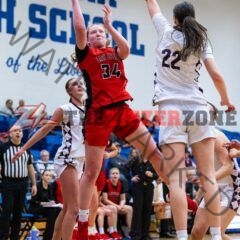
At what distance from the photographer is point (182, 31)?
13.9 ft

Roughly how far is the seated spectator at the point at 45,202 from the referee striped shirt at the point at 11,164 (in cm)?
58

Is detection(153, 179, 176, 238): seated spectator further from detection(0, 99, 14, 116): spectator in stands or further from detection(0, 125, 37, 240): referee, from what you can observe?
detection(0, 99, 14, 116): spectator in stands

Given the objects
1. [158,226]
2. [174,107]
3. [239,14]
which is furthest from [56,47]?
[174,107]

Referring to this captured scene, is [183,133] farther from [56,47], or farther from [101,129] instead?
[56,47]

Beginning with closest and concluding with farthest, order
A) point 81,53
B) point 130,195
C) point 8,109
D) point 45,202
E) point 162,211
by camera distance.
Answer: point 81,53
point 45,202
point 162,211
point 130,195
point 8,109

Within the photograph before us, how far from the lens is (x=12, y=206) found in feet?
28.4

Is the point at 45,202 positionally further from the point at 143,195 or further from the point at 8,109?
the point at 8,109

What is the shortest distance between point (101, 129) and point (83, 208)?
71 centimetres

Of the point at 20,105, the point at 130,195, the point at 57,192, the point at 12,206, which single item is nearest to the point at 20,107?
the point at 20,105

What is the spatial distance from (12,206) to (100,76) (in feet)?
15.6

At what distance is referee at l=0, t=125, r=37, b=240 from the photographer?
8594 millimetres

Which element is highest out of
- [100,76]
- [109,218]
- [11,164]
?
[100,76]

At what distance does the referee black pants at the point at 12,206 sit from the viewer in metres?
8.54

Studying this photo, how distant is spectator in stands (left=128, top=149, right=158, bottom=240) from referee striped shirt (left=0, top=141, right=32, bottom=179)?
2217 millimetres
